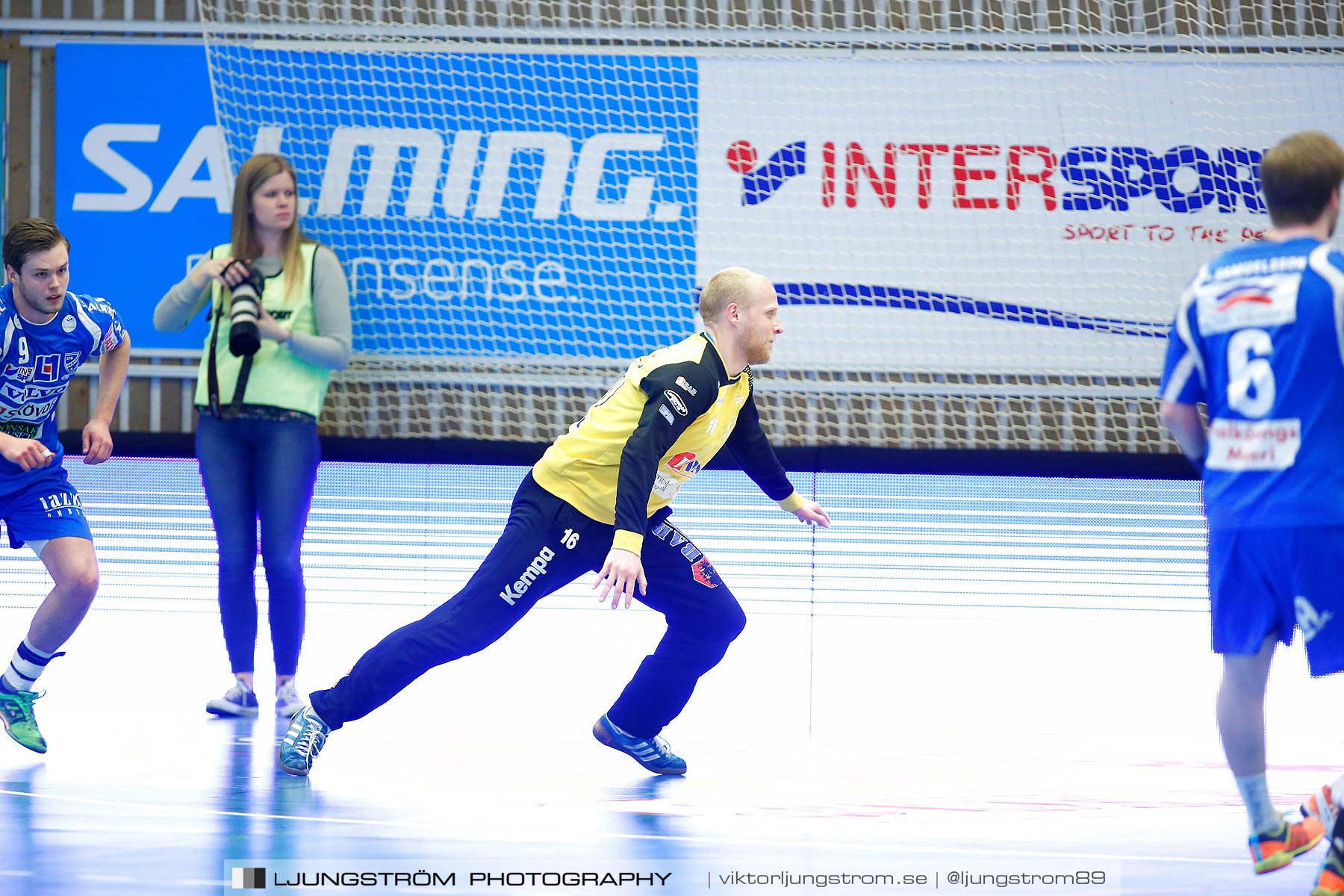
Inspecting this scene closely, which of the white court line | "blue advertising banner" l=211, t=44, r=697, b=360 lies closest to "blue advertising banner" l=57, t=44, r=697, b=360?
"blue advertising banner" l=211, t=44, r=697, b=360

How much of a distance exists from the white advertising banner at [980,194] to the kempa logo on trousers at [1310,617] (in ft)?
18.5

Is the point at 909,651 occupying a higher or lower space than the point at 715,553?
lower

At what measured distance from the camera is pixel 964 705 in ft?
14.4

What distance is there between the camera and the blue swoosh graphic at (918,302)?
26.1ft

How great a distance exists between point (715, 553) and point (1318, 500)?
415 centimetres

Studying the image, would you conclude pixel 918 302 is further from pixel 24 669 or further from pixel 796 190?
pixel 24 669

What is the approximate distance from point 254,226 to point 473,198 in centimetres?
378

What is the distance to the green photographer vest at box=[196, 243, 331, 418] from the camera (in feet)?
14.0

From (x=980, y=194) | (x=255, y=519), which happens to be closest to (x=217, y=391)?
(x=255, y=519)

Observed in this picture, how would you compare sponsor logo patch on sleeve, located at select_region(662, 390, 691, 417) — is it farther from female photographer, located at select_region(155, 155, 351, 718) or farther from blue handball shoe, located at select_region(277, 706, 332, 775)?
female photographer, located at select_region(155, 155, 351, 718)

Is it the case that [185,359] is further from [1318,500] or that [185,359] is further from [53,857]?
[1318,500]

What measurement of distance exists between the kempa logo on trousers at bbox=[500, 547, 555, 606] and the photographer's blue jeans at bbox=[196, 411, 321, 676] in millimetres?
1167

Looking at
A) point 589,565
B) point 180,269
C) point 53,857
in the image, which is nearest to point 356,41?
point 180,269

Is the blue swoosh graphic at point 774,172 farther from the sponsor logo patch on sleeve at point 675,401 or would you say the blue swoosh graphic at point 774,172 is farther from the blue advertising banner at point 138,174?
the sponsor logo patch on sleeve at point 675,401
